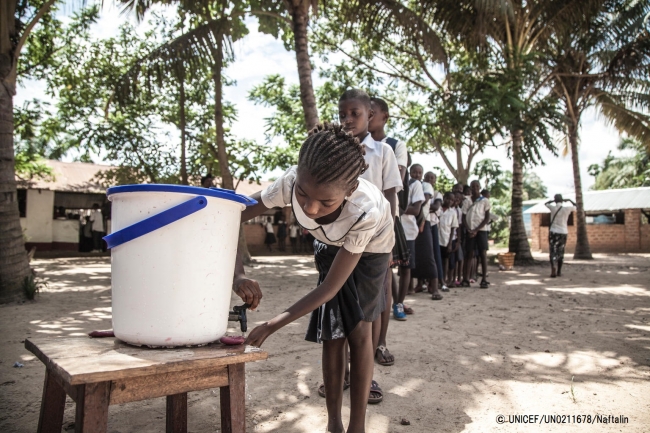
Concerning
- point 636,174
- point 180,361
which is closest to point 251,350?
point 180,361

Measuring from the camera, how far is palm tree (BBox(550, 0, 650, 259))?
12.1 m

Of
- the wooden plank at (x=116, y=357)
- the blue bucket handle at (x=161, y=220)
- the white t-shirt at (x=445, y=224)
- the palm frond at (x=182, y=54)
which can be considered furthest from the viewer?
the palm frond at (x=182, y=54)

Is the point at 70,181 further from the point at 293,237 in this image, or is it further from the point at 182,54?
the point at 182,54

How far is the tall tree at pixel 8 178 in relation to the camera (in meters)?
5.30

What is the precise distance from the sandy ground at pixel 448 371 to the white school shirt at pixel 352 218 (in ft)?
3.03

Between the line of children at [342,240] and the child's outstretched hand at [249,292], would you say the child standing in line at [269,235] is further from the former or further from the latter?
the child's outstretched hand at [249,292]

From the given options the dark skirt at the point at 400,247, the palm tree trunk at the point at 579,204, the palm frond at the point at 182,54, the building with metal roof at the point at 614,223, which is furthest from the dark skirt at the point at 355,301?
the building with metal roof at the point at 614,223

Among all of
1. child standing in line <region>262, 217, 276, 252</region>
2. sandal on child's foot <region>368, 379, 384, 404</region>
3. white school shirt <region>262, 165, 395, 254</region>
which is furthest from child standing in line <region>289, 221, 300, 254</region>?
white school shirt <region>262, 165, 395, 254</region>

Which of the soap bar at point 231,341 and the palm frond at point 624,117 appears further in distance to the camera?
the palm frond at point 624,117

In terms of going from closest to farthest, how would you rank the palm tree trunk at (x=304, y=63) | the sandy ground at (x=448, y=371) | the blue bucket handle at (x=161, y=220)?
the blue bucket handle at (x=161, y=220), the sandy ground at (x=448, y=371), the palm tree trunk at (x=304, y=63)

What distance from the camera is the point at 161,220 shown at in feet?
4.94

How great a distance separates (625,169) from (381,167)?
1382 inches

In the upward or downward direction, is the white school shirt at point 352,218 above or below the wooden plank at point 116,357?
above

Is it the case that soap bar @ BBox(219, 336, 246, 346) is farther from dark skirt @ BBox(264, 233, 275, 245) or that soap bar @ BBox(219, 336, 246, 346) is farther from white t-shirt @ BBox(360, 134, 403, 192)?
dark skirt @ BBox(264, 233, 275, 245)
